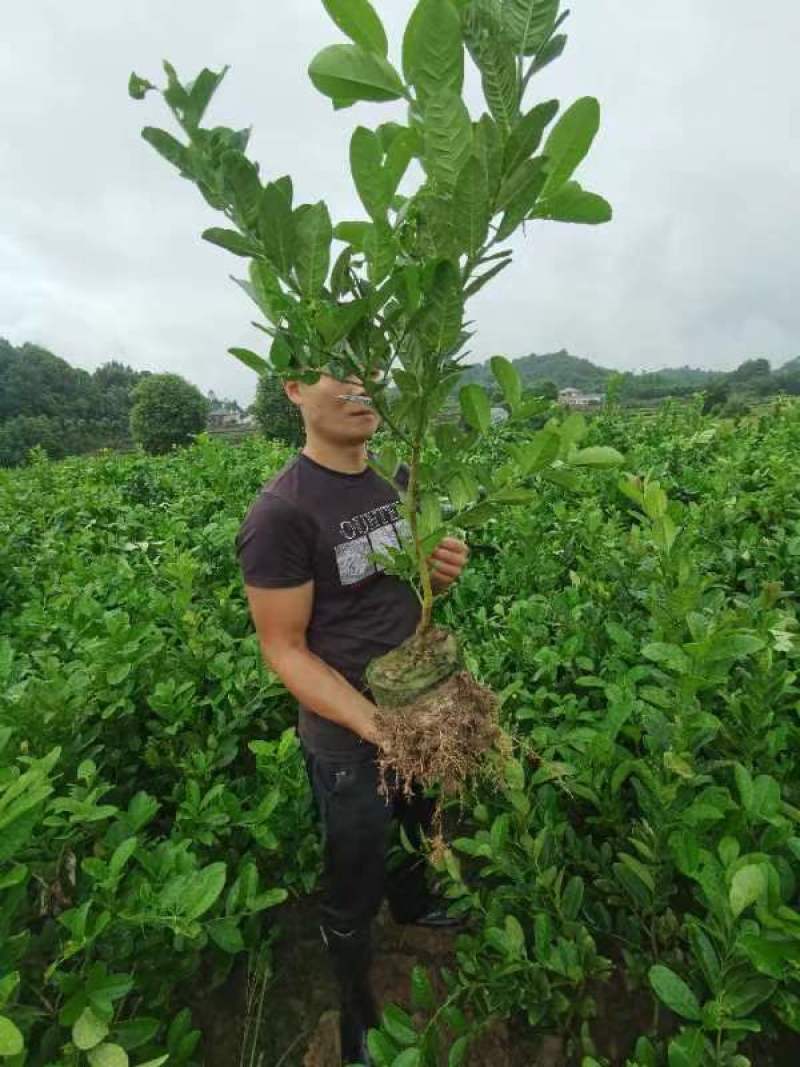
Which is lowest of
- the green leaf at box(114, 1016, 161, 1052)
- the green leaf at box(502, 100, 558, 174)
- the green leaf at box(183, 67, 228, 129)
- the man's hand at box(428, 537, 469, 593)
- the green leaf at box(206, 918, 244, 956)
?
the green leaf at box(114, 1016, 161, 1052)

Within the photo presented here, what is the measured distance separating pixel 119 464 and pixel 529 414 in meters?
7.76

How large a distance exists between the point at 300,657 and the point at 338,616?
0.56 feet

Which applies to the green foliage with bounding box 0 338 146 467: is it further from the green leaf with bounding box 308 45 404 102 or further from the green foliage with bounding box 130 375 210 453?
the green leaf with bounding box 308 45 404 102

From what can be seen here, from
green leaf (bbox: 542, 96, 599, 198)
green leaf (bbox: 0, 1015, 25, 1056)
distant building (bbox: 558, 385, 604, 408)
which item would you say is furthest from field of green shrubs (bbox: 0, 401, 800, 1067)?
distant building (bbox: 558, 385, 604, 408)

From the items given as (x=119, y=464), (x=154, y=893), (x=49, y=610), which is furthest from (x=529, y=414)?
(x=119, y=464)

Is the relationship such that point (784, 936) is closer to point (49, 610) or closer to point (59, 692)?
point (59, 692)

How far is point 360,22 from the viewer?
0.82 meters

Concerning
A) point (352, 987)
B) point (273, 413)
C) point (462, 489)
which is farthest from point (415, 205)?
point (273, 413)

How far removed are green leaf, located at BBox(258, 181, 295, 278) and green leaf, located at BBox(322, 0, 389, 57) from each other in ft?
0.83

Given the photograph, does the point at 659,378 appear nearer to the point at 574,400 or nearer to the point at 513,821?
the point at 574,400

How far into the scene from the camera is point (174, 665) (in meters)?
2.27

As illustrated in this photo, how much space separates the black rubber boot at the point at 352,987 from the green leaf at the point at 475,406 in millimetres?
1599

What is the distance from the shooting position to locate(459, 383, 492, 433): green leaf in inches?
44.0

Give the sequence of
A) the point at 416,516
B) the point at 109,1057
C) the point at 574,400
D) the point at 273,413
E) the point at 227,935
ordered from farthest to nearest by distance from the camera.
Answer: the point at 273,413, the point at 574,400, the point at 227,935, the point at 416,516, the point at 109,1057
